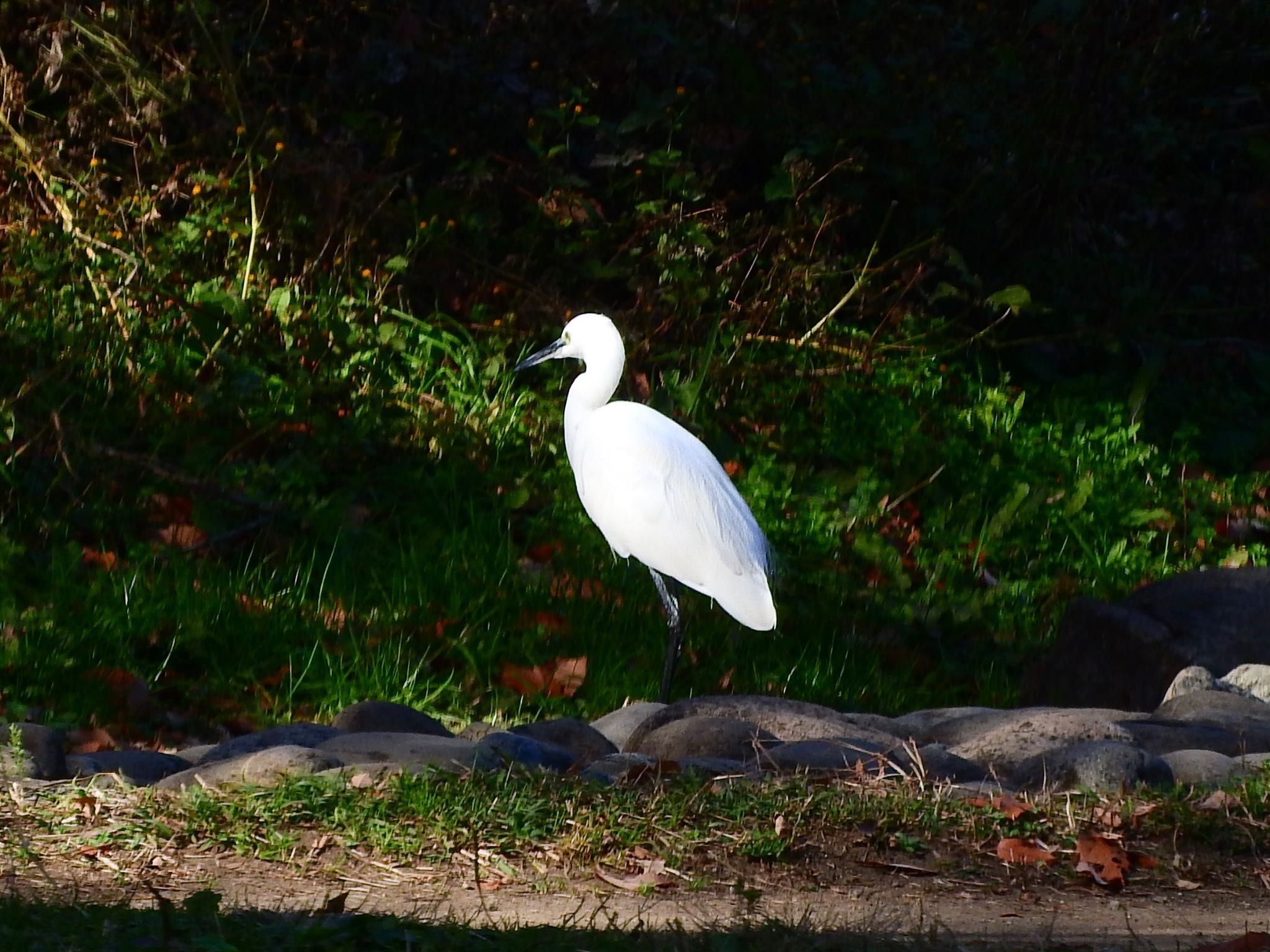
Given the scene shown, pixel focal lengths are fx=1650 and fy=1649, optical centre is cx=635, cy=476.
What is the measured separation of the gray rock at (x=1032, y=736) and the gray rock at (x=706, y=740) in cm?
52

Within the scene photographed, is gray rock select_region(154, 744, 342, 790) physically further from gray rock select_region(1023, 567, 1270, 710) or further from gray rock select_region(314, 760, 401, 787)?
gray rock select_region(1023, 567, 1270, 710)

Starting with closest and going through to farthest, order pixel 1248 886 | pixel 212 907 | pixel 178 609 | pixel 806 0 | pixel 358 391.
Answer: pixel 212 907 → pixel 1248 886 → pixel 178 609 → pixel 358 391 → pixel 806 0

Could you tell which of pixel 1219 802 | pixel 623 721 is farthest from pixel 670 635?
pixel 1219 802

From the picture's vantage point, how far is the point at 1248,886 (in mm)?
3301

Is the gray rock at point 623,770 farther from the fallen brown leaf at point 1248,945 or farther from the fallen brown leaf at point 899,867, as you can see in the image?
the fallen brown leaf at point 1248,945

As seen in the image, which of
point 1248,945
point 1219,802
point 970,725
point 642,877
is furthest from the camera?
point 970,725

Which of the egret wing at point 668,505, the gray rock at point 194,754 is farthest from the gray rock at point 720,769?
the egret wing at point 668,505

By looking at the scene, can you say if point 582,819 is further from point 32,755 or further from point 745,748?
point 32,755

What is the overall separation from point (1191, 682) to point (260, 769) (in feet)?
9.35

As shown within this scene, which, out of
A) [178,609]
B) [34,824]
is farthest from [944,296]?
[34,824]

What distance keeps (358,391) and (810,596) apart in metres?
2.16

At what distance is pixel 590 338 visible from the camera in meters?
6.08

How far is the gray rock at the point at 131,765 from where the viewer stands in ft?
12.3

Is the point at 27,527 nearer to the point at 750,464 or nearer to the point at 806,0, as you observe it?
the point at 750,464
